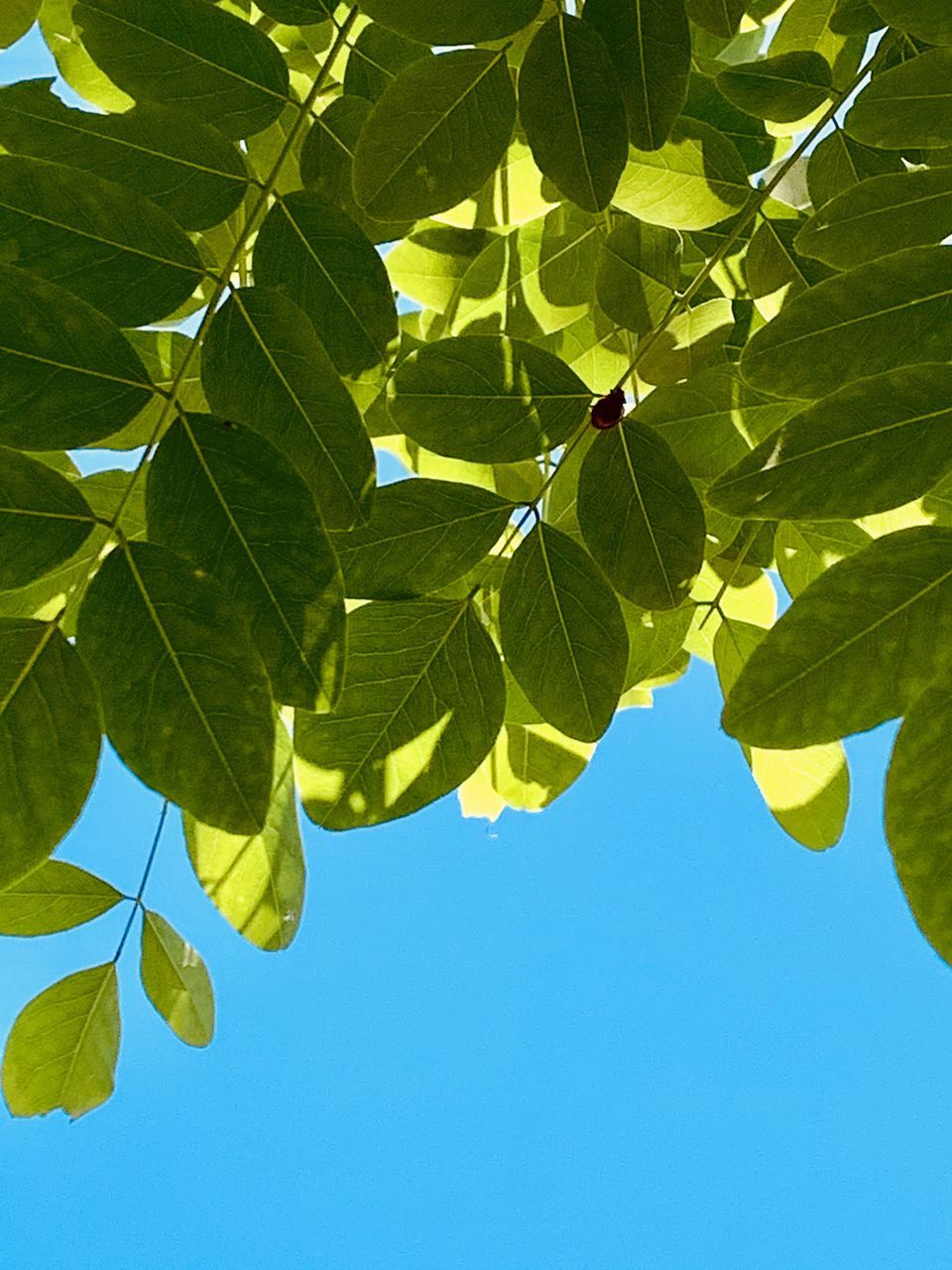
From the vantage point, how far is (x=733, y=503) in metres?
0.84

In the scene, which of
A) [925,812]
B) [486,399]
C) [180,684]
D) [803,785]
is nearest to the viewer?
[925,812]

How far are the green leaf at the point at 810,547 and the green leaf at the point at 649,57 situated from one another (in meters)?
0.42

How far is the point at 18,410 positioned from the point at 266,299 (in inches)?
7.9

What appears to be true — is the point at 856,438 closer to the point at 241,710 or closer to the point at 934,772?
the point at 934,772

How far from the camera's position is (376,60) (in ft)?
3.92

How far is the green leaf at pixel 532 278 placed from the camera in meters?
1.26

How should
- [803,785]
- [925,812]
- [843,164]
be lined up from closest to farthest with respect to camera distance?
[925,812]
[843,164]
[803,785]

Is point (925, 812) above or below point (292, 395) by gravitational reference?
below

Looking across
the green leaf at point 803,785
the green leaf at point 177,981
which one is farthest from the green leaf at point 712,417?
the green leaf at point 177,981

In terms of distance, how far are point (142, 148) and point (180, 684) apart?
44 cm

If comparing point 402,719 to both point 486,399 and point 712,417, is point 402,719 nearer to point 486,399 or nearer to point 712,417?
point 486,399

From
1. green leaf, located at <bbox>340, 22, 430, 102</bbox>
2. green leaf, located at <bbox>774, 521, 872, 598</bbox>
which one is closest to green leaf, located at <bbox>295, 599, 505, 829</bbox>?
green leaf, located at <bbox>774, 521, 872, 598</bbox>

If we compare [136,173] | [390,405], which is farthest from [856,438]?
[136,173]

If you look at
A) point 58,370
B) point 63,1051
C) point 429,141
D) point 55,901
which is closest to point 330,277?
point 429,141
